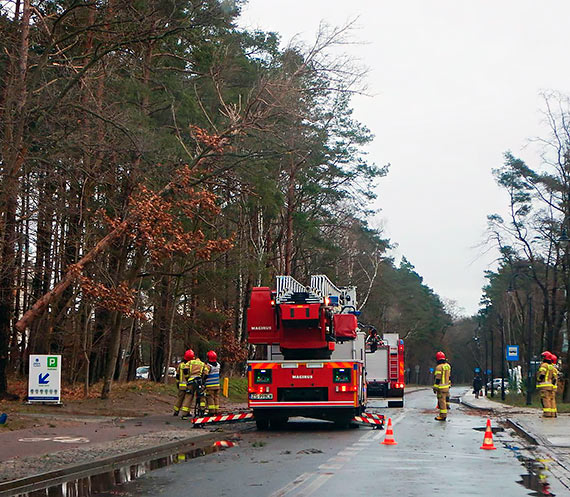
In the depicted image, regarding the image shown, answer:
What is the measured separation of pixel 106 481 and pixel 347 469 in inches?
137

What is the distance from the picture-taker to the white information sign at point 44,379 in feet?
78.0

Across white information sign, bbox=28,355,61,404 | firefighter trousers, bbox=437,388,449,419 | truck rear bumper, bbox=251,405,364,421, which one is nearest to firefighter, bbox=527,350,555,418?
firefighter trousers, bbox=437,388,449,419

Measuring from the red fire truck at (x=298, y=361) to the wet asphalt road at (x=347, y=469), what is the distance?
112 centimetres

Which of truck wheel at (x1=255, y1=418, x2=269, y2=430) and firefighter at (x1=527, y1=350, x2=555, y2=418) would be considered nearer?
truck wheel at (x1=255, y1=418, x2=269, y2=430)

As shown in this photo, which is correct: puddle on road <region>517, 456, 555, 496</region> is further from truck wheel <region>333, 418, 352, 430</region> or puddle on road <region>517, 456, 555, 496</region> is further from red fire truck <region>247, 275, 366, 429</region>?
truck wheel <region>333, 418, 352, 430</region>

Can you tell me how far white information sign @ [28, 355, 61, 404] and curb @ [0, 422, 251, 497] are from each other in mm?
7392

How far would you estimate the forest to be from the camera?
2162cm

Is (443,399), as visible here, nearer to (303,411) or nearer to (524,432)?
(524,432)

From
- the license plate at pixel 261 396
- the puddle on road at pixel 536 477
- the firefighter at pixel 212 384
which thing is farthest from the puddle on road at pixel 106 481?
the firefighter at pixel 212 384

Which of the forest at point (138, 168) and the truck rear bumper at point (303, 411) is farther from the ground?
the forest at point (138, 168)

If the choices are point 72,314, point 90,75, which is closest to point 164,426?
point 90,75

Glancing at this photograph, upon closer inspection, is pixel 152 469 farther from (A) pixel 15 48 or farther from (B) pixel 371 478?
(A) pixel 15 48

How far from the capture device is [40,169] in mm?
22109

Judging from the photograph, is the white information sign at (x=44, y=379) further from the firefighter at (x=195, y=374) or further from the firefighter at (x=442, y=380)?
the firefighter at (x=442, y=380)
